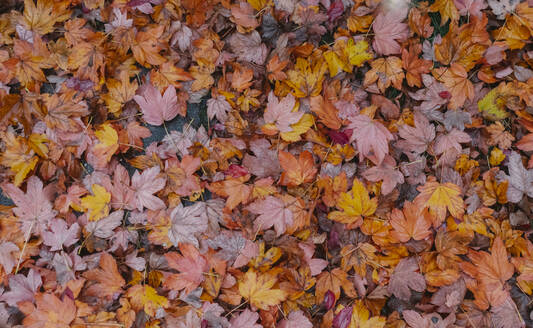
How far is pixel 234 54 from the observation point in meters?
1.68

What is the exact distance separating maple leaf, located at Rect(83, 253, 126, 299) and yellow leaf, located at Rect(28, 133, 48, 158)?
20.2 inches

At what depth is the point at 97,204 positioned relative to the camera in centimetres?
155

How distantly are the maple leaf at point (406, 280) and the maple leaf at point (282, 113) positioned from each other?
0.71 meters

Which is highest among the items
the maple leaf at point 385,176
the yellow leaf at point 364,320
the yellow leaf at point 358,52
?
the yellow leaf at point 358,52

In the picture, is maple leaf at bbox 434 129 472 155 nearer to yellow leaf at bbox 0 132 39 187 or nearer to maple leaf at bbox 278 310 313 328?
maple leaf at bbox 278 310 313 328

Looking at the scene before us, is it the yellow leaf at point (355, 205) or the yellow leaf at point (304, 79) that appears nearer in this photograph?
the yellow leaf at point (355, 205)

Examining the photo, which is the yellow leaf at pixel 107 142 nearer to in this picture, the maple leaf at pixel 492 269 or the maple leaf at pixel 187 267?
the maple leaf at pixel 187 267

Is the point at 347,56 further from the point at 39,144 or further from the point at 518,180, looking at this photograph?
the point at 39,144

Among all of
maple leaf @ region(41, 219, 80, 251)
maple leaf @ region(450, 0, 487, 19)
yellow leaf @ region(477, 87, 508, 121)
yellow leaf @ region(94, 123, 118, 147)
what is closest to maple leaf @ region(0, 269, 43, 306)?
maple leaf @ region(41, 219, 80, 251)

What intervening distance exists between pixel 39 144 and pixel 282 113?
1042 mm

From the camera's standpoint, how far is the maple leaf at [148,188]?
1536mm

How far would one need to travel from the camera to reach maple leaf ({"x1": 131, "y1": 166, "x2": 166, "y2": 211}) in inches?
60.5

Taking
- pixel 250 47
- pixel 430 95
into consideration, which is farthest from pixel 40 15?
pixel 430 95

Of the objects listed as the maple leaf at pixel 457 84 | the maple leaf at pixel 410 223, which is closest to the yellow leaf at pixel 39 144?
the maple leaf at pixel 410 223
